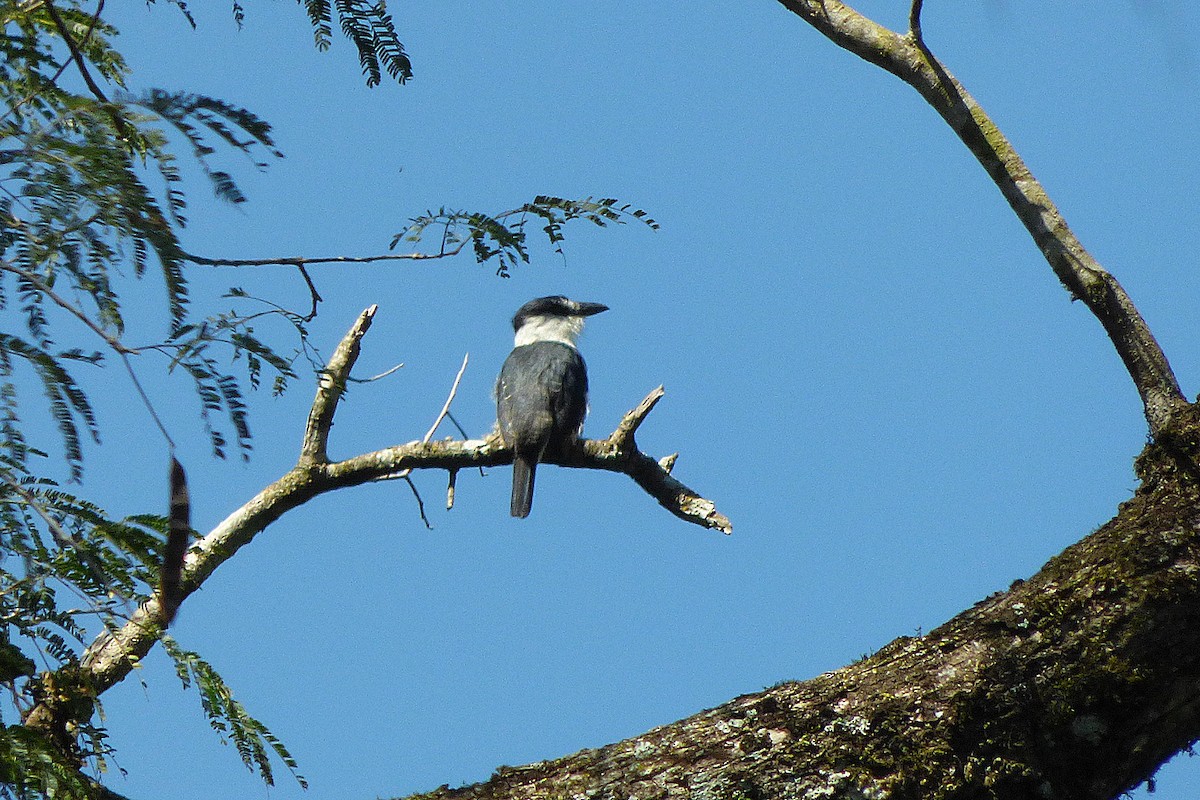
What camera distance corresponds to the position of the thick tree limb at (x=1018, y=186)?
326cm

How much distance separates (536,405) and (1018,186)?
13.2 feet

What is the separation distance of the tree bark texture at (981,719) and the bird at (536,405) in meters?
4.02

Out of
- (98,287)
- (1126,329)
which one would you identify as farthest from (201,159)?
(1126,329)

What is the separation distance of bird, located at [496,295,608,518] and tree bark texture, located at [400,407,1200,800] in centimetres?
402

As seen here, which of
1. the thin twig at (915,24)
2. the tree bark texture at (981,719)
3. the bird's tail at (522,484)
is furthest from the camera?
the bird's tail at (522,484)

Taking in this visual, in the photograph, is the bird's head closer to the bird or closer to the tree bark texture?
the bird

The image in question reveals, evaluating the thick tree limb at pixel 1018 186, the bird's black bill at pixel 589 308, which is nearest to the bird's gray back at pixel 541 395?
the bird's black bill at pixel 589 308

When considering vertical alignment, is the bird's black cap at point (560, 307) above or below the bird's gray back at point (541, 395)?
above

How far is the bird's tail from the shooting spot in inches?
264

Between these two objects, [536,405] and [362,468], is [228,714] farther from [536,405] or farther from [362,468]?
[536,405]

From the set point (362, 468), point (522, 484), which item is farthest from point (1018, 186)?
point (522, 484)

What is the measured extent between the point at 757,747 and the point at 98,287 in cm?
162

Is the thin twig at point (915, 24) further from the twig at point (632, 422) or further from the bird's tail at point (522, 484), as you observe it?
the bird's tail at point (522, 484)

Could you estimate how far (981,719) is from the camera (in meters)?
2.35
